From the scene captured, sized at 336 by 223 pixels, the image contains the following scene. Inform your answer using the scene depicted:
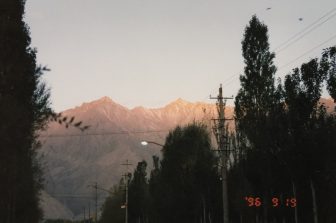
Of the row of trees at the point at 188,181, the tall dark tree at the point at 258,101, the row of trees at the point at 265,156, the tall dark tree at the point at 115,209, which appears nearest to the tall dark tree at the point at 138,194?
the tall dark tree at the point at 115,209

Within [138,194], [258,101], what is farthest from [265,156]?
[138,194]

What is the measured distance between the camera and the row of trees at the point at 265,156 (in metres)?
33.4

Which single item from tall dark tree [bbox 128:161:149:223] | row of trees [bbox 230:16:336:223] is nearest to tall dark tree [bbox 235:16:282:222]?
row of trees [bbox 230:16:336:223]

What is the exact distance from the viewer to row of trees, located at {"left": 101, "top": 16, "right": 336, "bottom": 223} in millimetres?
33438

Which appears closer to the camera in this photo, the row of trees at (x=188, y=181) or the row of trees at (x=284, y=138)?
the row of trees at (x=284, y=138)

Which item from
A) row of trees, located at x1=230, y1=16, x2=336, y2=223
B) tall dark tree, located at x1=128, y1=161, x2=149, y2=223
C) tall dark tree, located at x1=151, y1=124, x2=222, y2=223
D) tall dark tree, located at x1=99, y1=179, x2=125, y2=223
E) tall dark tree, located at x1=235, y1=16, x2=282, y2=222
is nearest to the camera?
row of trees, located at x1=230, y1=16, x2=336, y2=223

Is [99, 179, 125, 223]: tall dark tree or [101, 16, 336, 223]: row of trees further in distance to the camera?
[99, 179, 125, 223]: tall dark tree

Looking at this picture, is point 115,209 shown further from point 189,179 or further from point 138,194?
point 189,179

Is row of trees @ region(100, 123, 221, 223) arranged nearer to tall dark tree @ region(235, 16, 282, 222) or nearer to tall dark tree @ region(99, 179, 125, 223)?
tall dark tree @ region(235, 16, 282, 222)

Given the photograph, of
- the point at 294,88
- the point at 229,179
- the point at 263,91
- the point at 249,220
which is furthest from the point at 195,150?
the point at 294,88

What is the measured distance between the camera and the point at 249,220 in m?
48.2

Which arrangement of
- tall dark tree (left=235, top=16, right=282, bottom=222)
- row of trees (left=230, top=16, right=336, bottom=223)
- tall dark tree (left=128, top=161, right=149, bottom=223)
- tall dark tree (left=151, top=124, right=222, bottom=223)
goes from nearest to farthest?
row of trees (left=230, top=16, right=336, bottom=223), tall dark tree (left=235, top=16, right=282, bottom=222), tall dark tree (left=151, top=124, right=222, bottom=223), tall dark tree (left=128, top=161, right=149, bottom=223)

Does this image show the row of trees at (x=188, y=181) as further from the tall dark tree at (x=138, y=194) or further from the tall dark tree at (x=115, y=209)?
Result: the tall dark tree at (x=115, y=209)

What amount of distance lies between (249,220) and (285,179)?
9.58m
